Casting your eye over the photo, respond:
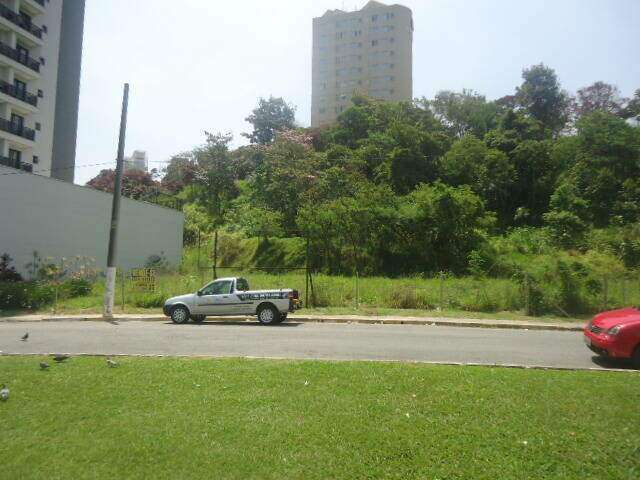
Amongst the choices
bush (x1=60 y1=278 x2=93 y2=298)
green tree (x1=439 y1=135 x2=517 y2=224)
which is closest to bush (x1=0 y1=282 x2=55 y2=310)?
bush (x1=60 y1=278 x2=93 y2=298)

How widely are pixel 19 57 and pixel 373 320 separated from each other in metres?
38.5

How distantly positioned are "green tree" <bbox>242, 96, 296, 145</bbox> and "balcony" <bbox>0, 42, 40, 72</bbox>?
19849mm

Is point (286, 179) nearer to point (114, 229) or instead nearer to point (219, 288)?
point (114, 229)

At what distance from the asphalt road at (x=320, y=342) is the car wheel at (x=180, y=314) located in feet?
3.73

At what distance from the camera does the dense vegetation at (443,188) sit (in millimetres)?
28547

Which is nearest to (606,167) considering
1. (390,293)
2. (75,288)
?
(390,293)

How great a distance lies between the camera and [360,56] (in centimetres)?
8288

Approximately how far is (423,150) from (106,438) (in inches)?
1443

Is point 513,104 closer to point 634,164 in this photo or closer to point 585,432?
point 634,164

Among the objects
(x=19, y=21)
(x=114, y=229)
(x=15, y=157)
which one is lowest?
(x=114, y=229)

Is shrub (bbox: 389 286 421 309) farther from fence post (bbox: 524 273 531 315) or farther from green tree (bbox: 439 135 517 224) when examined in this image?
green tree (bbox: 439 135 517 224)

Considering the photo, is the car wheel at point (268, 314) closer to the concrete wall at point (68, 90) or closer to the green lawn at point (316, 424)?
the green lawn at point (316, 424)

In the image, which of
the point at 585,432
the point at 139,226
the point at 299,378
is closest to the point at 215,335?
the point at 299,378

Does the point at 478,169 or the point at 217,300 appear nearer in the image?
the point at 217,300
